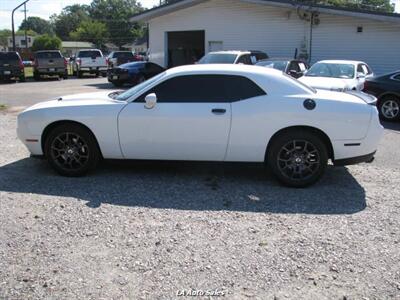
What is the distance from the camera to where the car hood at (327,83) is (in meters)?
11.7

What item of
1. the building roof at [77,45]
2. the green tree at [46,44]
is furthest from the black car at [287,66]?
the building roof at [77,45]

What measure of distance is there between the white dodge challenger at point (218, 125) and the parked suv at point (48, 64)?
22.5 m

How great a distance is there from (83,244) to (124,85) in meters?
18.6

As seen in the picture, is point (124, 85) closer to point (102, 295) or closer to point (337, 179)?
point (337, 179)

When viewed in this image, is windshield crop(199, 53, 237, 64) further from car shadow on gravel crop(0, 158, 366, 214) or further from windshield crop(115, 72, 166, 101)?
windshield crop(115, 72, 166, 101)

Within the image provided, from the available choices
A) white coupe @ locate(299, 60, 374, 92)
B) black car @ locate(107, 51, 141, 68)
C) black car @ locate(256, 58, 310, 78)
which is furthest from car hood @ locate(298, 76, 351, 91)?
black car @ locate(107, 51, 141, 68)

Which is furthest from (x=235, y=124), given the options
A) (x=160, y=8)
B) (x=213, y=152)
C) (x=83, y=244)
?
(x=160, y=8)

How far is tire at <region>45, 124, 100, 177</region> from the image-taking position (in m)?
6.27

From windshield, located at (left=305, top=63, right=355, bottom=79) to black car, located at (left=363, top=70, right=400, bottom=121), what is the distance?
1.11m

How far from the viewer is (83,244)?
427 cm

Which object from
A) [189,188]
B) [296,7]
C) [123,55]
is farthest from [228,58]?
[123,55]

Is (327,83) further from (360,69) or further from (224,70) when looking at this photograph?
(224,70)

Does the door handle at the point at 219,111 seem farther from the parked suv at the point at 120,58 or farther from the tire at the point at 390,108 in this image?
the parked suv at the point at 120,58

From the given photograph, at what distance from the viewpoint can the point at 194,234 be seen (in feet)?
14.9
